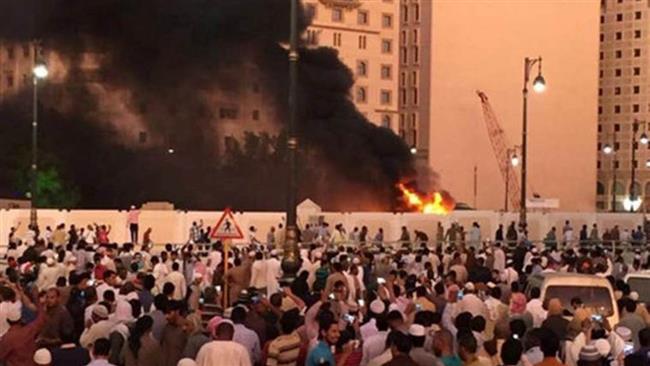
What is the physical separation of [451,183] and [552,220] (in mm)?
33794

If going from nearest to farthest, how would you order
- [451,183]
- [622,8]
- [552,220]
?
[552,220] → [451,183] → [622,8]

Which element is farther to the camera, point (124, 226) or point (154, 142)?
point (154, 142)

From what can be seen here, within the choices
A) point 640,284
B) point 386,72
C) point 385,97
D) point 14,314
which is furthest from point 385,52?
point 14,314

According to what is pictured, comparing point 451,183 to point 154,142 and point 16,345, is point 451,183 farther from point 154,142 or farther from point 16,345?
point 16,345

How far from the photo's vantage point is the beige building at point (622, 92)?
105 m

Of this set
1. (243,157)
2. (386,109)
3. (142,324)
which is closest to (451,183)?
(386,109)

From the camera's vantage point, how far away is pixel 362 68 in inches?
3388

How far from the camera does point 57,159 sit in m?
64.2

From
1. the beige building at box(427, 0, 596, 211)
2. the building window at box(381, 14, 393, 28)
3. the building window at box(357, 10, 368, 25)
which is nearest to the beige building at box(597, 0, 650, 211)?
the beige building at box(427, 0, 596, 211)

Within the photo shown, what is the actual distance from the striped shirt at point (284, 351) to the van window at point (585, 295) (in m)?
4.57

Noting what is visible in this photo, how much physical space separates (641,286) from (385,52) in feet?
237

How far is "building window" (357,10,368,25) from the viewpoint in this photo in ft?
283

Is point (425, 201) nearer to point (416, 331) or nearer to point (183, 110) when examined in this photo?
point (183, 110)

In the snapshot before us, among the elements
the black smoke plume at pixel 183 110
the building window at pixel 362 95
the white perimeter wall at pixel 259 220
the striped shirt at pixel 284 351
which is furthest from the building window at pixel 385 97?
the striped shirt at pixel 284 351
